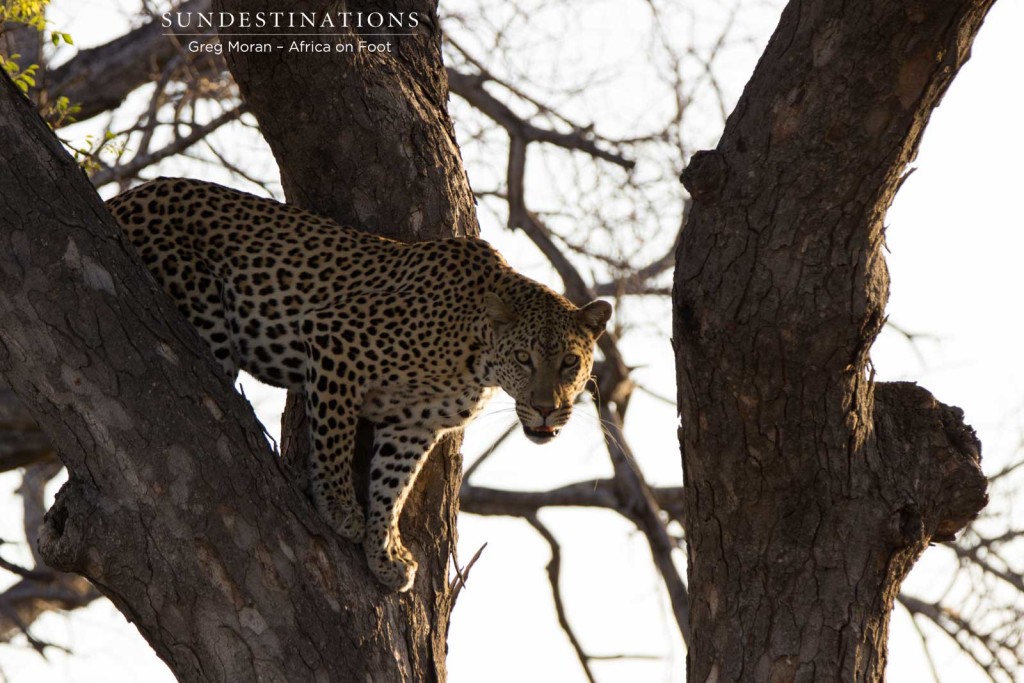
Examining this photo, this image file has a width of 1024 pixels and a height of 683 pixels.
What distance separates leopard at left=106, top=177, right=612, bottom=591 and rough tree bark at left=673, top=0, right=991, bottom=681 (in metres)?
1.72

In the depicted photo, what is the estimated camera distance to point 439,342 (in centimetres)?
640

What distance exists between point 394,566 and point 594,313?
1849 mm

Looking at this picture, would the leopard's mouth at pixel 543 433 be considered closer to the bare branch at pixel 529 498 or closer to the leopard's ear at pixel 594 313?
the leopard's ear at pixel 594 313

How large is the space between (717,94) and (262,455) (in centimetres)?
692

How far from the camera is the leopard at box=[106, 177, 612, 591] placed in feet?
20.1

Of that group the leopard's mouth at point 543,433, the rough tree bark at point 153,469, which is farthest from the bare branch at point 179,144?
the rough tree bark at point 153,469

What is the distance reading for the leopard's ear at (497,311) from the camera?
6461 millimetres

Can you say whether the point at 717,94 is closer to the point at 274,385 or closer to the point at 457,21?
the point at 457,21

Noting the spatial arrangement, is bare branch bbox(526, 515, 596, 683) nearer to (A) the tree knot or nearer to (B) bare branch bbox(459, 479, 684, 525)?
(B) bare branch bbox(459, 479, 684, 525)

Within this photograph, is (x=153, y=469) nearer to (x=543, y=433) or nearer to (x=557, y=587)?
(x=543, y=433)

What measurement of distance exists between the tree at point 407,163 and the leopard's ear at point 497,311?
53 centimetres

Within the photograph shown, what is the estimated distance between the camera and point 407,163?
662 cm

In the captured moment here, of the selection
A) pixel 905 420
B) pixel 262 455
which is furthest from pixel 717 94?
pixel 262 455

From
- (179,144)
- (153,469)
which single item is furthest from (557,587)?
(153,469)
